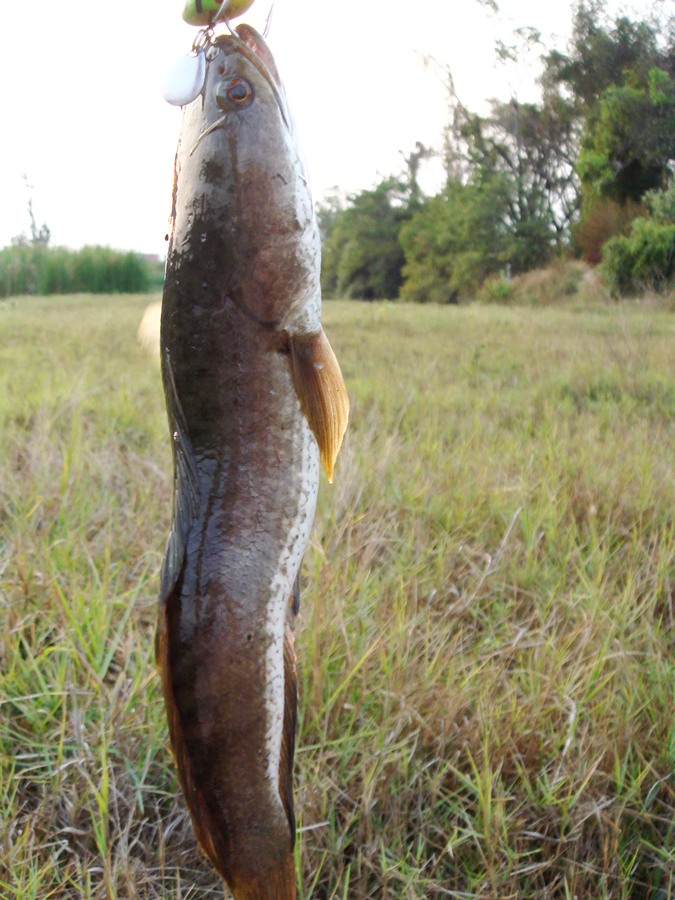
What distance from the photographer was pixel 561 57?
16.5 metres

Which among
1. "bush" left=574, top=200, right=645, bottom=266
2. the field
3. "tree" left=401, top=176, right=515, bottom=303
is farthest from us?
"tree" left=401, top=176, right=515, bottom=303

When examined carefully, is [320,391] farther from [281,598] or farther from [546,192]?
[546,192]

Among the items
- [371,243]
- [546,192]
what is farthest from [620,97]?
[371,243]

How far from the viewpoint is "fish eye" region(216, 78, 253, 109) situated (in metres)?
0.99

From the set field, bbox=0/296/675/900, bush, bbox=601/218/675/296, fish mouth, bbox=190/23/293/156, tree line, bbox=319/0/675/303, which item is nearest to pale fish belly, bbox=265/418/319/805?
fish mouth, bbox=190/23/293/156

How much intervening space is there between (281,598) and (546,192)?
22876 mm

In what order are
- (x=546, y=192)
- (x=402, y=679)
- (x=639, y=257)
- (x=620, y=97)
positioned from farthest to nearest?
(x=546, y=192) < (x=639, y=257) < (x=620, y=97) < (x=402, y=679)

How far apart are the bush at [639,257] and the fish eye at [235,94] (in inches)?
567

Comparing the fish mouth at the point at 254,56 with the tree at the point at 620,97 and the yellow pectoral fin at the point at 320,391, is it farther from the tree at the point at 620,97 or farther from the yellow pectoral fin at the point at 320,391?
the tree at the point at 620,97

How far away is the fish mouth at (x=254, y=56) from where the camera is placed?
994mm

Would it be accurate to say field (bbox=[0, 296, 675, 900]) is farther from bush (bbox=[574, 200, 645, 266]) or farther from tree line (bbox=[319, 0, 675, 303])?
bush (bbox=[574, 200, 645, 266])

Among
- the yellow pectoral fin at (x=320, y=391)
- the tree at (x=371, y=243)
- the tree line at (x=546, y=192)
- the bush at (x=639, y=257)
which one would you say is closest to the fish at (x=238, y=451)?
the yellow pectoral fin at (x=320, y=391)

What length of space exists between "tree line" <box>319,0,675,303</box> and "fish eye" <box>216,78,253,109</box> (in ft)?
39.4

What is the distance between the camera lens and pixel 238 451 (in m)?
0.96
